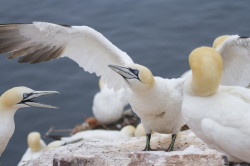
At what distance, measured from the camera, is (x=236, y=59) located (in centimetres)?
570

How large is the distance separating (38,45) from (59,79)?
4.14 m

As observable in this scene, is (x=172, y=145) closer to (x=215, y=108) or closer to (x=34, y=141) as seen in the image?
(x=215, y=108)

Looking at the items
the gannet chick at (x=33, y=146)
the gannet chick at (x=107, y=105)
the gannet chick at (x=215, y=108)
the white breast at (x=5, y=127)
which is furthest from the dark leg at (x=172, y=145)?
the gannet chick at (x=107, y=105)

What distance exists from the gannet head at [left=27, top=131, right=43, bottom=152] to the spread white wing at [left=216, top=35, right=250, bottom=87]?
11.2ft

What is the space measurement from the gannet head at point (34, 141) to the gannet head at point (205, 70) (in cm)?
463

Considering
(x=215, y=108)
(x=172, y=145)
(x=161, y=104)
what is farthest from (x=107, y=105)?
(x=215, y=108)

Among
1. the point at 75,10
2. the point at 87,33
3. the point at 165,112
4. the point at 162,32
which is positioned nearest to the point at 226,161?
the point at 165,112

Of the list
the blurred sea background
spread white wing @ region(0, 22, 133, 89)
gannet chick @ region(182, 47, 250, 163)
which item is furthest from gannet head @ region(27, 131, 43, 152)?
gannet chick @ region(182, 47, 250, 163)

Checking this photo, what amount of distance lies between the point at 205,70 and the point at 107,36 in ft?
22.0

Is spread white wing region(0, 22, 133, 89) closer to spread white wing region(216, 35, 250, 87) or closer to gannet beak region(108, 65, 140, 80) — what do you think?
gannet beak region(108, 65, 140, 80)

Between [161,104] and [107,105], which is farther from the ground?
[161,104]

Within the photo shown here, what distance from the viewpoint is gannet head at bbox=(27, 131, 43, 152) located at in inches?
336

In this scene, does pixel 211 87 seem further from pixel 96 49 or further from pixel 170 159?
pixel 96 49

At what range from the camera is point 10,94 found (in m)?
5.61
